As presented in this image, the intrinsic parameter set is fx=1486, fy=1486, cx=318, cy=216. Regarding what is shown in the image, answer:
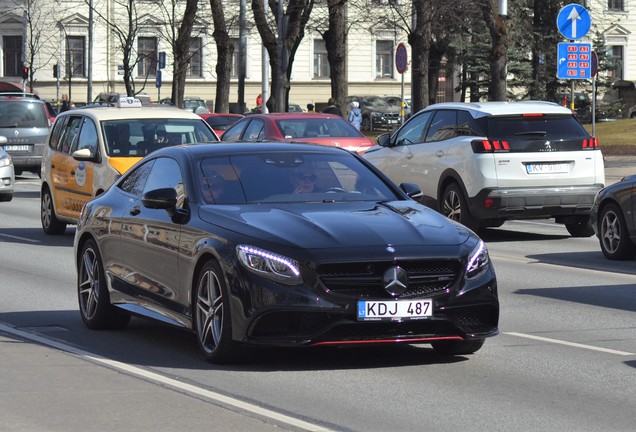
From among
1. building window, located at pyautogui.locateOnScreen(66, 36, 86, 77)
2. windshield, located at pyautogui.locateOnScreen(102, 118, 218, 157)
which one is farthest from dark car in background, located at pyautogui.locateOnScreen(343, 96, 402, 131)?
windshield, located at pyautogui.locateOnScreen(102, 118, 218, 157)

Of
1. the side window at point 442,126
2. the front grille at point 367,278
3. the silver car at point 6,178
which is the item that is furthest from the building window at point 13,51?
the front grille at point 367,278

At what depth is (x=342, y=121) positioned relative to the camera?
→ 24891mm

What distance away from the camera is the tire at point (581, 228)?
65.2ft

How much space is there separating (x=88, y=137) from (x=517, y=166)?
5591mm

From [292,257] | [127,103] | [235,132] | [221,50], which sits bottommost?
[292,257]

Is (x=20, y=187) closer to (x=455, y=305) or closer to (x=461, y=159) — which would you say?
(x=461, y=159)

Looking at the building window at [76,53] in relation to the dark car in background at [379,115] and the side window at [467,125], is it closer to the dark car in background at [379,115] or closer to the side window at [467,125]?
the dark car in background at [379,115]

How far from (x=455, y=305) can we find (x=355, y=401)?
118 cm

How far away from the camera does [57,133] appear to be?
2103 cm

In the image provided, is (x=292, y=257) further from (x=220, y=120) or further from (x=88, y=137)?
(x=220, y=120)

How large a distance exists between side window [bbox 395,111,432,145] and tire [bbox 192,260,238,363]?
11.7 meters

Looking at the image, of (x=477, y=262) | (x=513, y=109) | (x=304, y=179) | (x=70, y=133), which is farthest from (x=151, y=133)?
(x=477, y=262)

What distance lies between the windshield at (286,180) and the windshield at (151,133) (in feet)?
28.6

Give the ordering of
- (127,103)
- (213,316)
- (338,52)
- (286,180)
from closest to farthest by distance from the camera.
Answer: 1. (213,316)
2. (286,180)
3. (127,103)
4. (338,52)
